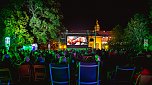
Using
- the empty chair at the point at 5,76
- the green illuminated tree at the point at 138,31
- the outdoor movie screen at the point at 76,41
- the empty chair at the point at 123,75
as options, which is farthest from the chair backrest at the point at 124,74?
the outdoor movie screen at the point at 76,41

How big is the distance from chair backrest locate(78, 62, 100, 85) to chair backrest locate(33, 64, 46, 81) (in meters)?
3.81

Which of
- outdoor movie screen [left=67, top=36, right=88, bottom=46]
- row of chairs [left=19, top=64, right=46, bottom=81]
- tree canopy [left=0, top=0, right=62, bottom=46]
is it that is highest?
tree canopy [left=0, top=0, right=62, bottom=46]

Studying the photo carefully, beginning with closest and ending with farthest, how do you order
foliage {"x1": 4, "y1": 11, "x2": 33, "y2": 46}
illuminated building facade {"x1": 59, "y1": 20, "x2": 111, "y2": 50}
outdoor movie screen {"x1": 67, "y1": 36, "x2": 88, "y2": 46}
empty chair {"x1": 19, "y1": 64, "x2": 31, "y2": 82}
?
empty chair {"x1": 19, "y1": 64, "x2": 31, "y2": 82} < foliage {"x1": 4, "y1": 11, "x2": 33, "y2": 46} < outdoor movie screen {"x1": 67, "y1": 36, "x2": 88, "y2": 46} < illuminated building facade {"x1": 59, "y1": 20, "x2": 111, "y2": 50}

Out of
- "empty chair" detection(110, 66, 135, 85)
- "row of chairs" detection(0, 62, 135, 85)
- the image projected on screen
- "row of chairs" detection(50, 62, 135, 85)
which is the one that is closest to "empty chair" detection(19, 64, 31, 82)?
"row of chairs" detection(0, 62, 135, 85)

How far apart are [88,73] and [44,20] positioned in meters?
39.2

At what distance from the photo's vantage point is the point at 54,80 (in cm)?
1147

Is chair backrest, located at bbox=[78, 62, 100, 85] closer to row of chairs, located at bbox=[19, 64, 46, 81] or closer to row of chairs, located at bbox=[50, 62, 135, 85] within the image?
row of chairs, located at bbox=[50, 62, 135, 85]

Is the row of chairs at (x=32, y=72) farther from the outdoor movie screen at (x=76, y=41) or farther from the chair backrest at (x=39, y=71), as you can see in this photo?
the outdoor movie screen at (x=76, y=41)

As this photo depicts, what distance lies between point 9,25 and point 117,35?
48.3 metres

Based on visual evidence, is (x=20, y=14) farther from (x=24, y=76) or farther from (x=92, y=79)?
(x=92, y=79)

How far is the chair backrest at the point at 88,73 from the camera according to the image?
10.9 metres

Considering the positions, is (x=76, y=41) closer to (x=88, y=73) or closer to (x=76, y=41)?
(x=76, y=41)

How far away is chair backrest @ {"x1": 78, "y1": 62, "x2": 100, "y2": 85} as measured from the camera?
1087cm

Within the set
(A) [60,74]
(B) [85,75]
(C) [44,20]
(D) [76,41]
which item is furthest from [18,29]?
(B) [85,75]
